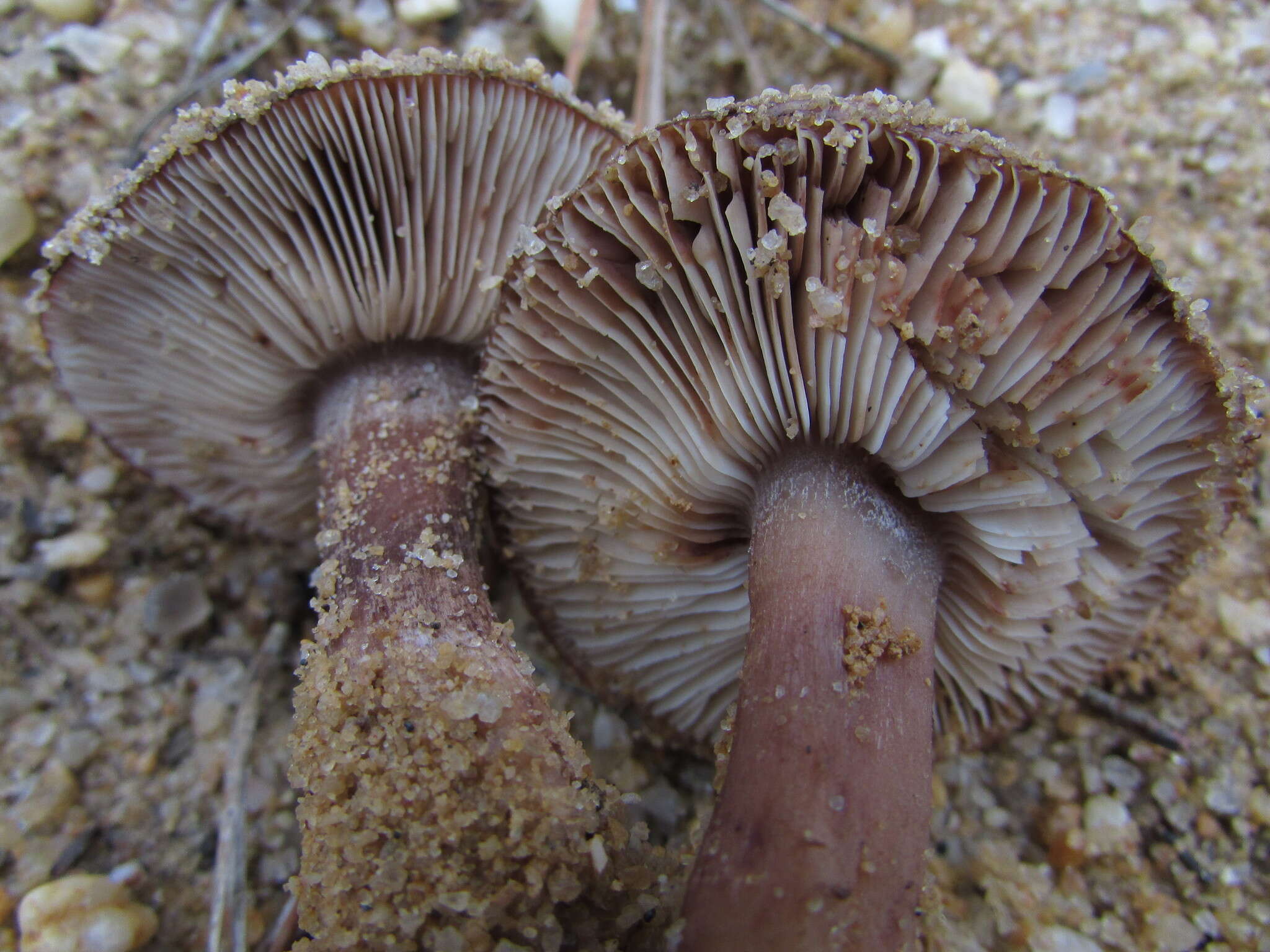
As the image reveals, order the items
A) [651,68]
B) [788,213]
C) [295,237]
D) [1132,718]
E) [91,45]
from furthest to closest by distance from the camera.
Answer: [651,68] → [91,45] → [1132,718] → [295,237] → [788,213]

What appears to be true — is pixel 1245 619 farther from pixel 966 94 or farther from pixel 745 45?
pixel 745 45

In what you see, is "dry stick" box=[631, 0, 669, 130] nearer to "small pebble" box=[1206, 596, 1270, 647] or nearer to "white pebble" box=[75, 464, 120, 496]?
"white pebble" box=[75, 464, 120, 496]

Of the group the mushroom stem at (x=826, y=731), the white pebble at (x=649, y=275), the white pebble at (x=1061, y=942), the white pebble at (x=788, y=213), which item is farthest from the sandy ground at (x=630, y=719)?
the white pebble at (x=649, y=275)

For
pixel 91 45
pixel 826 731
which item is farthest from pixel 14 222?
pixel 826 731

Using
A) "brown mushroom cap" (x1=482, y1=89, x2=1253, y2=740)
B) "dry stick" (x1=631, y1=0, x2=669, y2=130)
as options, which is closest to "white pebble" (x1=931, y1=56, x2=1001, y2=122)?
"dry stick" (x1=631, y1=0, x2=669, y2=130)

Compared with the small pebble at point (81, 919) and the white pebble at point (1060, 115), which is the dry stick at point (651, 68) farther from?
the small pebble at point (81, 919)

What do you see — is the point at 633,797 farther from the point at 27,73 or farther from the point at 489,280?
the point at 27,73

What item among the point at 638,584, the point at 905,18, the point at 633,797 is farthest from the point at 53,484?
the point at 905,18
